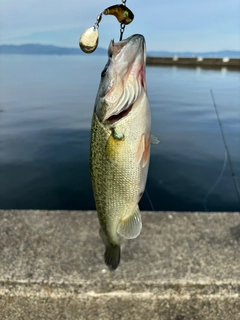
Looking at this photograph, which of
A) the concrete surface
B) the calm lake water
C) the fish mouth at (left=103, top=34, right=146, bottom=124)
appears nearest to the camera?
the fish mouth at (left=103, top=34, right=146, bottom=124)

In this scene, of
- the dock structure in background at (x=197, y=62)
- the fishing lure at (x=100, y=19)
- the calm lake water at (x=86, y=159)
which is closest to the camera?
the fishing lure at (x=100, y=19)

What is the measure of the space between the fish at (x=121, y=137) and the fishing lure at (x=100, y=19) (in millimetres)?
303

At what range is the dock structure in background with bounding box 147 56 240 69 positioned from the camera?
4566 cm

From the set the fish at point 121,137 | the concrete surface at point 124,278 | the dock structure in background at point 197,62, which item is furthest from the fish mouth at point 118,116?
the dock structure in background at point 197,62

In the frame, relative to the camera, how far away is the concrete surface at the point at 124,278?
6.79 feet

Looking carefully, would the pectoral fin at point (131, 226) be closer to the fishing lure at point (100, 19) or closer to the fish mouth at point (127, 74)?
the fish mouth at point (127, 74)

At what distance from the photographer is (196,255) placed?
2.33 meters

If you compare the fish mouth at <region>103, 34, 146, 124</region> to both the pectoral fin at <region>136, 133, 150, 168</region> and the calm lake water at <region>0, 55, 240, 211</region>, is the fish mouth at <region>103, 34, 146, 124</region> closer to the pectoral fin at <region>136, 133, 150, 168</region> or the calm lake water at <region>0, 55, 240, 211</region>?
the pectoral fin at <region>136, 133, 150, 168</region>

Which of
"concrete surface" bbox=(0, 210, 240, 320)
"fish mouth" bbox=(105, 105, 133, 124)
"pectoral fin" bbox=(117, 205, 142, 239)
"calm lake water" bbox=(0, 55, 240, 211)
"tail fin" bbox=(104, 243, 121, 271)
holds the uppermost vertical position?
"fish mouth" bbox=(105, 105, 133, 124)

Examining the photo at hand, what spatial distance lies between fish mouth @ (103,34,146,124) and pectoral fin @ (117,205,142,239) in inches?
24.1

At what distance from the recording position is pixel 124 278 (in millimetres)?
2113

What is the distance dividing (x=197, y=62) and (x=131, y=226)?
5196 cm

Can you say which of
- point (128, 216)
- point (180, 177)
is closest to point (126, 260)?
point (128, 216)

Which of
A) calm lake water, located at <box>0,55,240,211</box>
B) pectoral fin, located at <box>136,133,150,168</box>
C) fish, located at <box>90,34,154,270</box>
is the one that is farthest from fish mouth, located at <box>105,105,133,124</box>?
calm lake water, located at <box>0,55,240,211</box>
